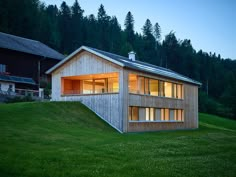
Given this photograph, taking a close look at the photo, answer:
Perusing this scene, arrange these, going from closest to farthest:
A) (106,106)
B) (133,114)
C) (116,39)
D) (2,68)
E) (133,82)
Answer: (106,106) < (133,114) < (133,82) < (2,68) < (116,39)

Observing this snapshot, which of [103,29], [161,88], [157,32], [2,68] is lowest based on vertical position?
[161,88]

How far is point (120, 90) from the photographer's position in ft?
92.1

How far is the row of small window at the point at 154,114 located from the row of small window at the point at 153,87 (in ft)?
5.35

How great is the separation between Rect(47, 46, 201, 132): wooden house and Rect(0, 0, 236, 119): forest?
1539 inches

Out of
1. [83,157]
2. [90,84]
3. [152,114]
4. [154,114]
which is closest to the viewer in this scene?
[83,157]

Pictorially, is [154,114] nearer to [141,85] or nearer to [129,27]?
[141,85]

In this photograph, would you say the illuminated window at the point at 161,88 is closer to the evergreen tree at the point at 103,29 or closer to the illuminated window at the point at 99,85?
the illuminated window at the point at 99,85

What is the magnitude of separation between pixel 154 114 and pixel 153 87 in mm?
2777

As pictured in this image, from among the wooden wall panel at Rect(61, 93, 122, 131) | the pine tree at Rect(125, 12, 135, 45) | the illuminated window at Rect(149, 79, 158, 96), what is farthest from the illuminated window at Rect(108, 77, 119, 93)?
the pine tree at Rect(125, 12, 135, 45)

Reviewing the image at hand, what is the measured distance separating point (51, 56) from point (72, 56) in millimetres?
21718

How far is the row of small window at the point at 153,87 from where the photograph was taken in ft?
102

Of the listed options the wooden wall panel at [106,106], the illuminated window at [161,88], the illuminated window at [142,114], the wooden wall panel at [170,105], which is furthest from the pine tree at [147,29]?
the wooden wall panel at [106,106]

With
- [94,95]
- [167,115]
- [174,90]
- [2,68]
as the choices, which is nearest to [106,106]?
[94,95]

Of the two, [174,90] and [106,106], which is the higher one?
[174,90]
